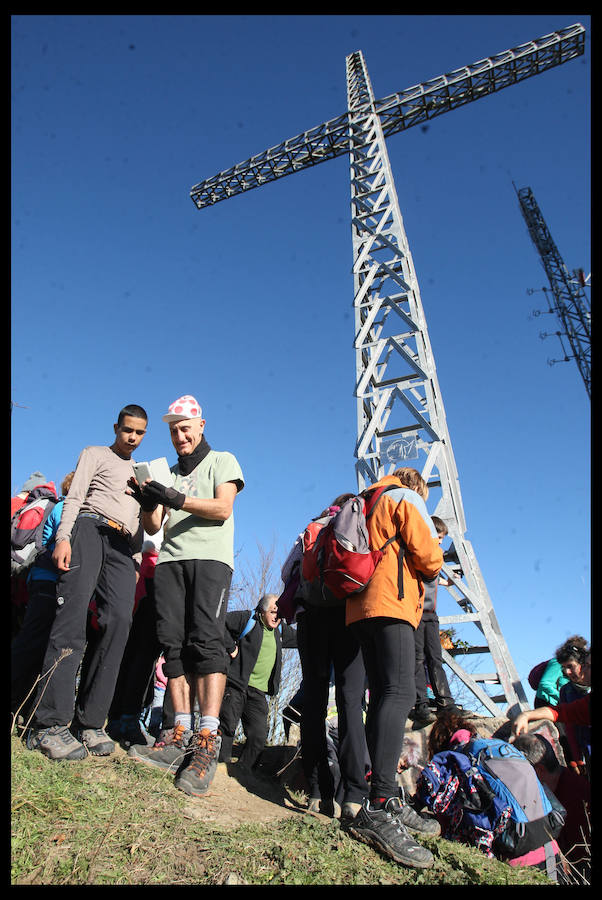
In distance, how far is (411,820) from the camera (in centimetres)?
247

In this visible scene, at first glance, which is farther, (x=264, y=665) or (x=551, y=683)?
(x=264, y=665)

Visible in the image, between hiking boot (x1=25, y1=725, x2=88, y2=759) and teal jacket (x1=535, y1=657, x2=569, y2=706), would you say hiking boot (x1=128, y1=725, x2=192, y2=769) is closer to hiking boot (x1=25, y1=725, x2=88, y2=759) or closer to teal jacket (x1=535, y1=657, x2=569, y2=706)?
hiking boot (x1=25, y1=725, x2=88, y2=759)

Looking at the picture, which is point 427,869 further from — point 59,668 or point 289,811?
point 59,668

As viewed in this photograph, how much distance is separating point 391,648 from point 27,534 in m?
2.82

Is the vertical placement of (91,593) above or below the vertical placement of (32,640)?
above

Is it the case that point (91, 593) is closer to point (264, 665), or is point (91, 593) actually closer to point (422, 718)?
point (264, 665)

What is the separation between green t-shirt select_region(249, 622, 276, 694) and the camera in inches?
184

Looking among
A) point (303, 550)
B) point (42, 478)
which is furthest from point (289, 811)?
point (42, 478)

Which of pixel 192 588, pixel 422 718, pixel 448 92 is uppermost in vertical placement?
pixel 448 92

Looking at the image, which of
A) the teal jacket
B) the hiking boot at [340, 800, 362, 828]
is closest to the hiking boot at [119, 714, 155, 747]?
the hiking boot at [340, 800, 362, 828]

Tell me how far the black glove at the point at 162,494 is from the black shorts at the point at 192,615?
38cm

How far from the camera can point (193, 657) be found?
3055 mm

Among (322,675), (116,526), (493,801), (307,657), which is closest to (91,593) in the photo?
(116,526)

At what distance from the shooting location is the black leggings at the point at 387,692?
8.07ft
